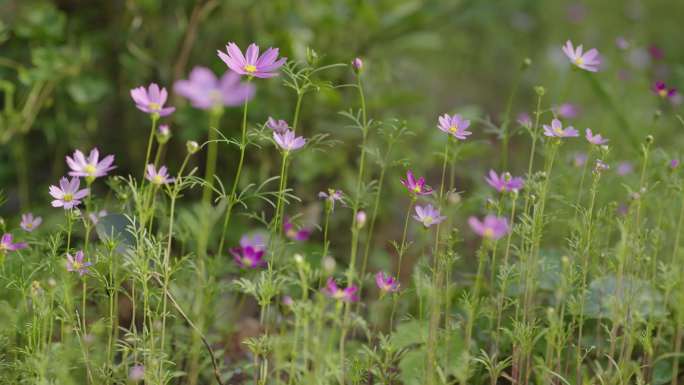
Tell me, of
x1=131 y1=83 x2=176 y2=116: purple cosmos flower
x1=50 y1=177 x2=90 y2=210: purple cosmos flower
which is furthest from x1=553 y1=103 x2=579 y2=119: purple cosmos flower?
x1=50 y1=177 x2=90 y2=210: purple cosmos flower

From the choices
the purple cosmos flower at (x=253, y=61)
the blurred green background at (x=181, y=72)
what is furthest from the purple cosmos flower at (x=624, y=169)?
the purple cosmos flower at (x=253, y=61)

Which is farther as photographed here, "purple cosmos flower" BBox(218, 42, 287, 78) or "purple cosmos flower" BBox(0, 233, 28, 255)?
"purple cosmos flower" BBox(0, 233, 28, 255)

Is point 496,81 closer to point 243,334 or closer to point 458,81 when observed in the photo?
point 458,81

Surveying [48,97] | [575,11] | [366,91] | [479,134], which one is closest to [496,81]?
[575,11]

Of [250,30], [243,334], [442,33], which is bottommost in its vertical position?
[243,334]

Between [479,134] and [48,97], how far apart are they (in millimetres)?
1718

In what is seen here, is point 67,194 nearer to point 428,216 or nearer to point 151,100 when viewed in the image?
point 151,100

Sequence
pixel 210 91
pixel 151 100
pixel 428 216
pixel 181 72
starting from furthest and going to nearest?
1. pixel 181 72
2. pixel 428 216
3. pixel 151 100
4. pixel 210 91

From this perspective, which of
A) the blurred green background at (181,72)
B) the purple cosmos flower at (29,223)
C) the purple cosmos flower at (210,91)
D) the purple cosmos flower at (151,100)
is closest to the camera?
the purple cosmos flower at (210,91)

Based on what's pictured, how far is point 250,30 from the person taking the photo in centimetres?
244

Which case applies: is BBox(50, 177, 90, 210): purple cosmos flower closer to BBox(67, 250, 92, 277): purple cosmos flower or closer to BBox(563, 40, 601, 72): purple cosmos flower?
BBox(67, 250, 92, 277): purple cosmos flower

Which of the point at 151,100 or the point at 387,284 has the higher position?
the point at 151,100

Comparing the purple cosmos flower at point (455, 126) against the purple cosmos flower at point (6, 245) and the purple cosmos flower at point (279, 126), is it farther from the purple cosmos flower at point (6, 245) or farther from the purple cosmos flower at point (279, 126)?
the purple cosmos flower at point (6, 245)

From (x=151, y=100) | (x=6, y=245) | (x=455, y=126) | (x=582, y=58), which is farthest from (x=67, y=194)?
Result: (x=582, y=58)
